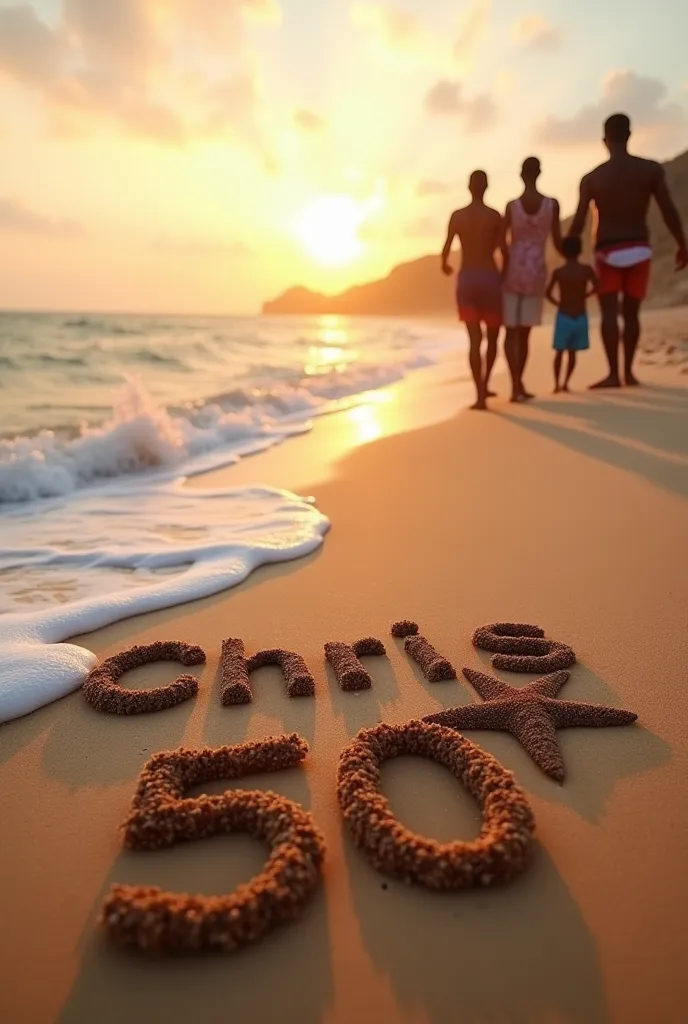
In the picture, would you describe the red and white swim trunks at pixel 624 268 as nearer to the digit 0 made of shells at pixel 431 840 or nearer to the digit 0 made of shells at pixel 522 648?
the digit 0 made of shells at pixel 522 648

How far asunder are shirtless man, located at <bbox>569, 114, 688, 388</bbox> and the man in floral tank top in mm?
409

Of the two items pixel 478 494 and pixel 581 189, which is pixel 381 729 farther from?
pixel 581 189

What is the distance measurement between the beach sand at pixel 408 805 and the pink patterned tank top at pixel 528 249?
519 cm

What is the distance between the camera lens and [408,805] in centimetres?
208

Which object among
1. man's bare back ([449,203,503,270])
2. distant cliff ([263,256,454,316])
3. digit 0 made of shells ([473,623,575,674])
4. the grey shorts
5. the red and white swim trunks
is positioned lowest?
digit 0 made of shells ([473,623,575,674])

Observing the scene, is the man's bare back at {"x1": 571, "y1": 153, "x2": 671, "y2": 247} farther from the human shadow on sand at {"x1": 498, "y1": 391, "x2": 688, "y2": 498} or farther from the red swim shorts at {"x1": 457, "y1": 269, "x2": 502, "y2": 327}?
the human shadow on sand at {"x1": 498, "y1": 391, "x2": 688, "y2": 498}

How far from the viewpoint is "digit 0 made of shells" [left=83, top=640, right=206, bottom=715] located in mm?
2619

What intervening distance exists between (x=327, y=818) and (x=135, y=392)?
7.19 metres

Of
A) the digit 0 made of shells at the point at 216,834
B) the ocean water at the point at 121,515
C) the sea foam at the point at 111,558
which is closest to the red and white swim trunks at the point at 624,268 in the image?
the ocean water at the point at 121,515

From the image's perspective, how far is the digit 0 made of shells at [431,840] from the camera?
68.4 inches

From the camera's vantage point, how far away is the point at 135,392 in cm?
834

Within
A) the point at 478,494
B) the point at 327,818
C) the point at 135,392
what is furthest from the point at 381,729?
the point at 135,392

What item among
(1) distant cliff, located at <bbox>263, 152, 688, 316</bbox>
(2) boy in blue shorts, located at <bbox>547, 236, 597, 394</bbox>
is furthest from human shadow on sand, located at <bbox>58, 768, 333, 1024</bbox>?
(1) distant cliff, located at <bbox>263, 152, 688, 316</bbox>

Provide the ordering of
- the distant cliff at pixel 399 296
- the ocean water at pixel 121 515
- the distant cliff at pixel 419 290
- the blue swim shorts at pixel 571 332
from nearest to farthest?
the ocean water at pixel 121 515 < the blue swim shorts at pixel 571 332 < the distant cliff at pixel 419 290 < the distant cliff at pixel 399 296
